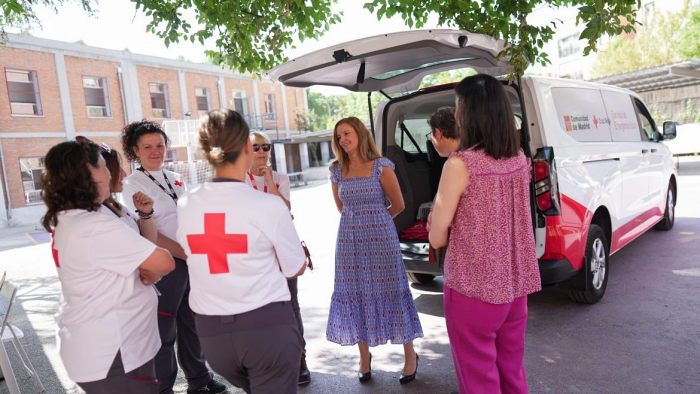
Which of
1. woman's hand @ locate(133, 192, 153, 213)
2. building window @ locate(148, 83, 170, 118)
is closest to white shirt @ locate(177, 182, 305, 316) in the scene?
woman's hand @ locate(133, 192, 153, 213)

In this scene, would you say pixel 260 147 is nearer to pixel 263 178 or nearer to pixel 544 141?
pixel 263 178

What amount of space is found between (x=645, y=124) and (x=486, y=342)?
5.43 m

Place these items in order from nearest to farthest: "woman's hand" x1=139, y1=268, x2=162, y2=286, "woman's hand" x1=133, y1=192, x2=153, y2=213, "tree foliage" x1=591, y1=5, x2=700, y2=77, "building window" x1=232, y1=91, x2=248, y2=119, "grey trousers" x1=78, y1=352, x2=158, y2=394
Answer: "grey trousers" x1=78, y1=352, x2=158, y2=394 < "woman's hand" x1=139, y1=268, x2=162, y2=286 < "woman's hand" x1=133, y1=192, x2=153, y2=213 < "tree foliage" x1=591, y1=5, x2=700, y2=77 < "building window" x1=232, y1=91, x2=248, y2=119

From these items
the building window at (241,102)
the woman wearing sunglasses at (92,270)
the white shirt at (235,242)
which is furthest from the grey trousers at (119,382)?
the building window at (241,102)

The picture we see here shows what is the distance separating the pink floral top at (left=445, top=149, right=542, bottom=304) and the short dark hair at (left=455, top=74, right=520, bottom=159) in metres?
0.05

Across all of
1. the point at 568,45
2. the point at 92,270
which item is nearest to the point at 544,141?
the point at 92,270

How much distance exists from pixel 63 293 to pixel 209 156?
860mm

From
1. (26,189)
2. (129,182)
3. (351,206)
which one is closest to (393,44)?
(351,206)

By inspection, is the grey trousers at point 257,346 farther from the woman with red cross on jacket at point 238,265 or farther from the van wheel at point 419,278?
the van wheel at point 419,278

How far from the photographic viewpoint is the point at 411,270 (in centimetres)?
437

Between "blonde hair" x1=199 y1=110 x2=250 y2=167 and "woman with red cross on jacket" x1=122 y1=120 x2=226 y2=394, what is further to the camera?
"woman with red cross on jacket" x1=122 y1=120 x2=226 y2=394

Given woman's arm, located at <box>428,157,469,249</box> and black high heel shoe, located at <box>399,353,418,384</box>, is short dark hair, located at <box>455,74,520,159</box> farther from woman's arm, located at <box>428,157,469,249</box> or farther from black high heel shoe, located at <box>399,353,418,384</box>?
black high heel shoe, located at <box>399,353,418,384</box>

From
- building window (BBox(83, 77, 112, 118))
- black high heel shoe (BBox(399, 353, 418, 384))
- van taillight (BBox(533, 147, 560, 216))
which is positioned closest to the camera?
black high heel shoe (BBox(399, 353, 418, 384))

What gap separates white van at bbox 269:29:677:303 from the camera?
3496 mm
